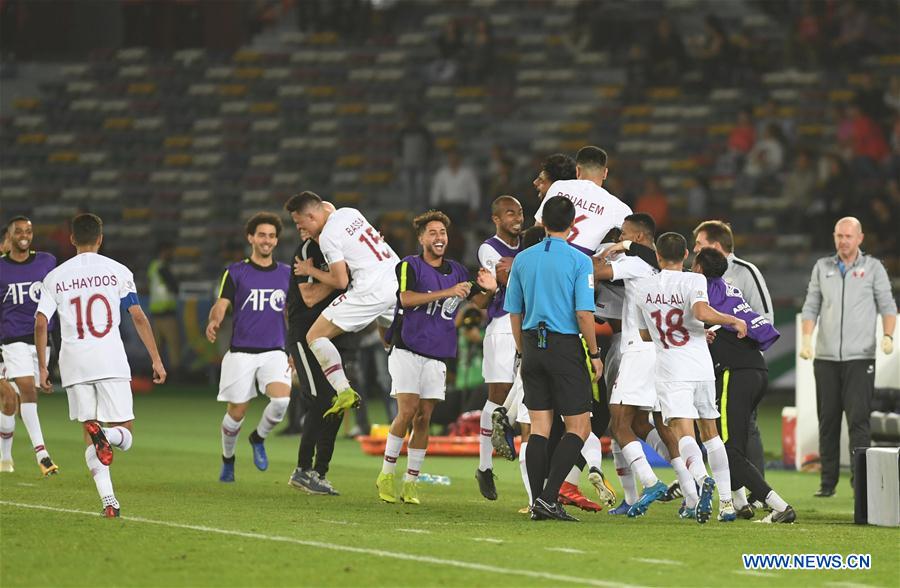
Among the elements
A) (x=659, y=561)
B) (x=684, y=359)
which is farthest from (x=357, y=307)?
(x=659, y=561)

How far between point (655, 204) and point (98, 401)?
16.3 metres

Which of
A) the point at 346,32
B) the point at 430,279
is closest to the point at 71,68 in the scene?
the point at 346,32

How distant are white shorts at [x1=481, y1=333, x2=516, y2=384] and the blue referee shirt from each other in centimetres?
162

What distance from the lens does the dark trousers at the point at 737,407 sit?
1091 cm

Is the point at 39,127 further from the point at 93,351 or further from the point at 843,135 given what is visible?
the point at 93,351

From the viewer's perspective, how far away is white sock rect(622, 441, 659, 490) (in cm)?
1095

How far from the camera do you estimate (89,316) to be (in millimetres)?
10523

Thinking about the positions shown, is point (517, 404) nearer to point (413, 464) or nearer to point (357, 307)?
point (413, 464)

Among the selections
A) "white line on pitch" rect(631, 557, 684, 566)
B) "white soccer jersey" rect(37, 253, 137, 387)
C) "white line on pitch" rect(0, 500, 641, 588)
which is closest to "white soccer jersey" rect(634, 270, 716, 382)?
"white line on pitch" rect(631, 557, 684, 566)

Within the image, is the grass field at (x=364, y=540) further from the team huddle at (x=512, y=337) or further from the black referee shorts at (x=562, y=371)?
the black referee shorts at (x=562, y=371)

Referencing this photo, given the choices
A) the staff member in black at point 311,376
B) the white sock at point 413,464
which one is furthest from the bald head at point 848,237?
the staff member in black at point 311,376

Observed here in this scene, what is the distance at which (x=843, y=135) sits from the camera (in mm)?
26328

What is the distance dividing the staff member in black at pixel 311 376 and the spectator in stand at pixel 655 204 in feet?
43.2

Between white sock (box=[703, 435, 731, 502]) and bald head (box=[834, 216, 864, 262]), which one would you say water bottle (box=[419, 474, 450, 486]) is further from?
bald head (box=[834, 216, 864, 262])
